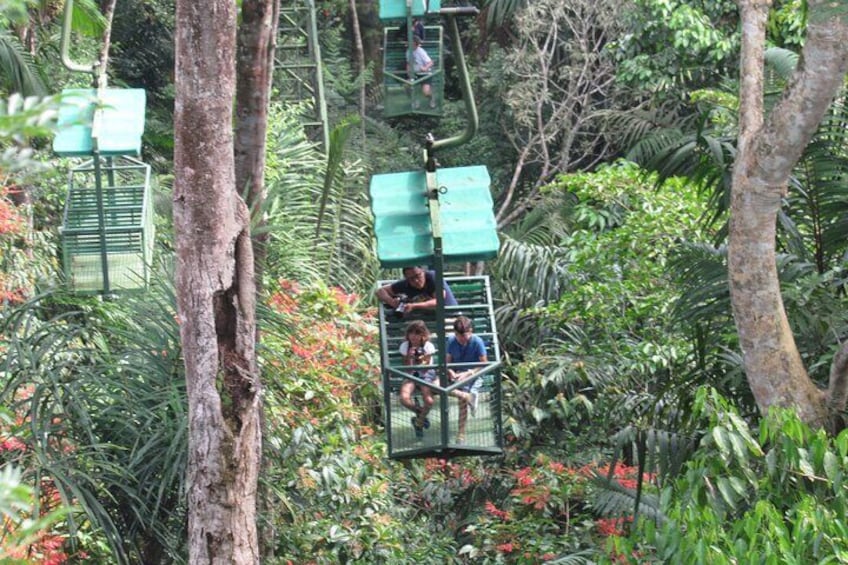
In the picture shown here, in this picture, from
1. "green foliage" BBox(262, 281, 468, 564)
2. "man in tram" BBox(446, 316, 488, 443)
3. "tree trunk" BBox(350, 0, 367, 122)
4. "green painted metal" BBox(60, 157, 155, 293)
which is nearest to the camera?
→ "man in tram" BBox(446, 316, 488, 443)

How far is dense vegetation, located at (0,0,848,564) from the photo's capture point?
5652mm

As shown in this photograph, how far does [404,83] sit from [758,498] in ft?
26.8

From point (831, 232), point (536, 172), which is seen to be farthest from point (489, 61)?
point (831, 232)

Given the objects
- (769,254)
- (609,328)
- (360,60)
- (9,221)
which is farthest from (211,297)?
(360,60)

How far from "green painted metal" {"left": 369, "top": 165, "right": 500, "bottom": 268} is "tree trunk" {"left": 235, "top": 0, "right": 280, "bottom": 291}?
92 cm

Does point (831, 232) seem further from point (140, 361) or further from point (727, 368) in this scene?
point (140, 361)

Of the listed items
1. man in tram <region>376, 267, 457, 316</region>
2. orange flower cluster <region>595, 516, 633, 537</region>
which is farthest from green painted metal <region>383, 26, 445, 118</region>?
man in tram <region>376, 267, 457, 316</region>

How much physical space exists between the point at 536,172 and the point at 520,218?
1177 mm

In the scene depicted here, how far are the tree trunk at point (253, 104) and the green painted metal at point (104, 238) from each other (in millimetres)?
1197

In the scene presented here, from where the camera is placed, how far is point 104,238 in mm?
9336

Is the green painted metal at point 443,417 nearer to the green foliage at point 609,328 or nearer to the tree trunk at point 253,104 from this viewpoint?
the tree trunk at point 253,104

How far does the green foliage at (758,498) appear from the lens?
4.84 meters

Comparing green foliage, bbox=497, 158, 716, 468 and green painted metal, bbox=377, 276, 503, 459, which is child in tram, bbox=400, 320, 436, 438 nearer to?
green painted metal, bbox=377, 276, 503, 459

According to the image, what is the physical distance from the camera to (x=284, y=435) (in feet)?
26.5
